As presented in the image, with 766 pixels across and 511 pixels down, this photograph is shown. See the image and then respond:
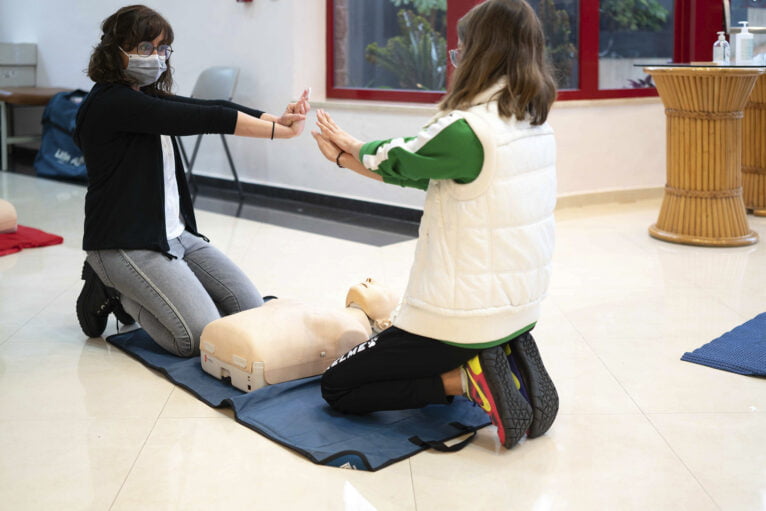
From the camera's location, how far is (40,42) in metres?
8.86

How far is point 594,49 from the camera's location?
A: 20.2ft

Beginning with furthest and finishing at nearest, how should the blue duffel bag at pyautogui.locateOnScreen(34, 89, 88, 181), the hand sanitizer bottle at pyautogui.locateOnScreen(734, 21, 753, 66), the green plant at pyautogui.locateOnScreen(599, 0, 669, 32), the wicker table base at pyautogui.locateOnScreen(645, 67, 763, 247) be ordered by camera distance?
1. the blue duffel bag at pyautogui.locateOnScreen(34, 89, 88, 181)
2. the green plant at pyautogui.locateOnScreen(599, 0, 669, 32)
3. the hand sanitizer bottle at pyautogui.locateOnScreen(734, 21, 753, 66)
4. the wicker table base at pyautogui.locateOnScreen(645, 67, 763, 247)

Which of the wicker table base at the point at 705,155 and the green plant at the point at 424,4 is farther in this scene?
the green plant at the point at 424,4

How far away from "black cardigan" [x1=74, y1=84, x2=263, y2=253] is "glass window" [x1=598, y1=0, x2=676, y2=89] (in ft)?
12.6

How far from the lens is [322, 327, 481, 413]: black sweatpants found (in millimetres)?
2465

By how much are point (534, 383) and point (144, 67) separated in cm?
162

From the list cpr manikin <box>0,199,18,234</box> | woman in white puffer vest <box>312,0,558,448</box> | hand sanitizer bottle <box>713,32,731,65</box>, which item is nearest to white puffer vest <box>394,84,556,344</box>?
woman in white puffer vest <box>312,0,558,448</box>

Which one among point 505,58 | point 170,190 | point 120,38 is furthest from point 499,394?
point 120,38

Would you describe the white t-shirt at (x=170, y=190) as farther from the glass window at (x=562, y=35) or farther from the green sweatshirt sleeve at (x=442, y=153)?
the glass window at (x=562, y=35)

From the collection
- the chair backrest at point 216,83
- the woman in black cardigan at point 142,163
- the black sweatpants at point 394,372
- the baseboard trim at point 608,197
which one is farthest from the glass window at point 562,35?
the black sweatpants at point 394,372

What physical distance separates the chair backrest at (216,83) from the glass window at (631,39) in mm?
2519

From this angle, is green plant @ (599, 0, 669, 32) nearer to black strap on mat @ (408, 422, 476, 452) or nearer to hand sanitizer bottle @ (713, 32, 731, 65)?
hand sanitizer bottle @ (713, 32, 731, 65)

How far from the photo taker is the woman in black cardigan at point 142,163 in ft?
9.87

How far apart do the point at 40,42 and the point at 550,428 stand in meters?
7.71
